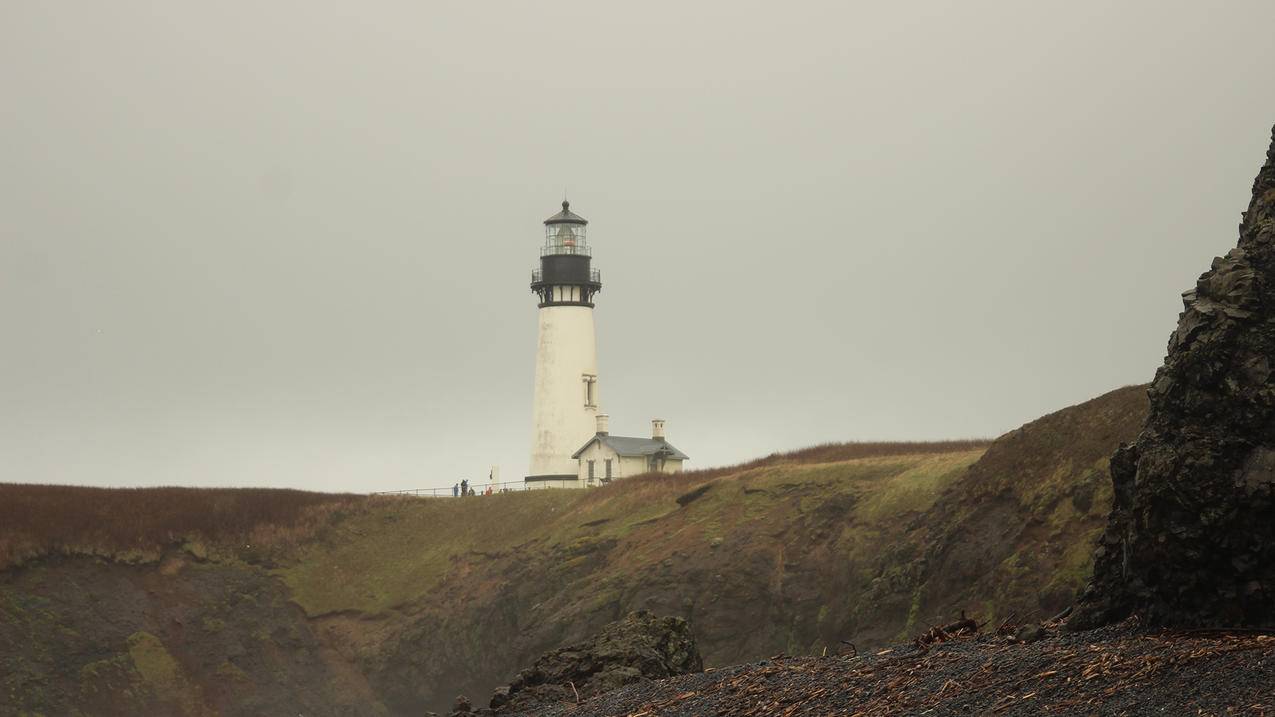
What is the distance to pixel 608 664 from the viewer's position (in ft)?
57.6

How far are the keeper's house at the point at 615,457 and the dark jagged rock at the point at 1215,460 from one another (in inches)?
2419

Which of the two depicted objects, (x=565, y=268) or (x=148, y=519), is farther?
(x=565, y=268)

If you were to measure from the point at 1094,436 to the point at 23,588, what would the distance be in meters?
33.6

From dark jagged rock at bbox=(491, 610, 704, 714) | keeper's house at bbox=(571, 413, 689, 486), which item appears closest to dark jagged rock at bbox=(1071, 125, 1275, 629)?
dark jagged rock at bbox=(491, 610, 704, 714)

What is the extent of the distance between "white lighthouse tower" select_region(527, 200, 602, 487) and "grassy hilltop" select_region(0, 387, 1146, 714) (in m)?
15.5

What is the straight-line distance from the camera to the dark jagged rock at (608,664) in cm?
1683

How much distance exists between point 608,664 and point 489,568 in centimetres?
3519

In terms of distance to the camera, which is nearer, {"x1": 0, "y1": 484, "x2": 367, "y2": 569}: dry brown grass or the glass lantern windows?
{"x1": 0, "y1": 484, "x2": 367, "y2": 569}: dry brown grass

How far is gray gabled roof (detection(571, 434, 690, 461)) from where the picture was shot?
245 ft

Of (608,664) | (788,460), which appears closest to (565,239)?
(788,460)

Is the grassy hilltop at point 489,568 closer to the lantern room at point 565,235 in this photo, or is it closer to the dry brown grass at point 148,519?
the dry brown grass at point 148,519

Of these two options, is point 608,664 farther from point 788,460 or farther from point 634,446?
point 634,446

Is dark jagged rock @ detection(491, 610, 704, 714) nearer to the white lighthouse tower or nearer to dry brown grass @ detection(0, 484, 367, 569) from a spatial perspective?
dry brown grass @ detection(0, 484, 367, 569)

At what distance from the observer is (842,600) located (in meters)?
38.0
